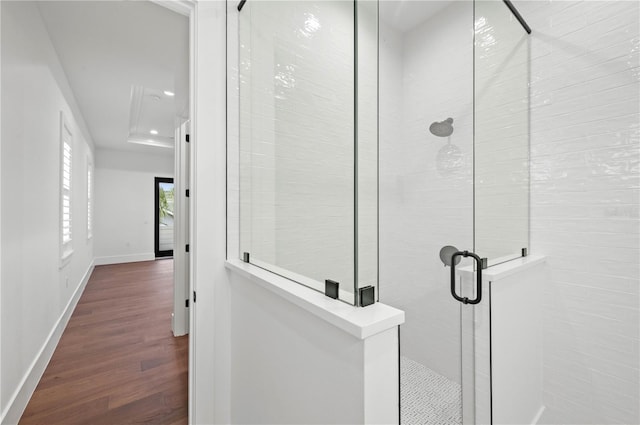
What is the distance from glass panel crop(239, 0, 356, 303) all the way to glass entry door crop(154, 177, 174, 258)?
6.90 metres

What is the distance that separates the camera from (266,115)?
1.32 m

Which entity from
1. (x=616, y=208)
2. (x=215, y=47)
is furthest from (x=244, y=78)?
(x=616, y=208)

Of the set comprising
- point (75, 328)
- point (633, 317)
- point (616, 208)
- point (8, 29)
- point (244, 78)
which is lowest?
point (75, 328)

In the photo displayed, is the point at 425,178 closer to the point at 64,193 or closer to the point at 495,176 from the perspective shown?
the point at 495,176

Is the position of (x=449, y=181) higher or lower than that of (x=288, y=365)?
higher

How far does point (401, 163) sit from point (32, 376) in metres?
3.05

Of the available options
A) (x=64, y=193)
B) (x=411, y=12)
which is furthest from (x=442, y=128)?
(x=64, y=193)

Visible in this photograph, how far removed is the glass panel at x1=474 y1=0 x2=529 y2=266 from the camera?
1.48m

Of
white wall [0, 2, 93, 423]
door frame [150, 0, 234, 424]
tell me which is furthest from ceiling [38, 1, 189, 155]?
door frame [150, 0, 234, 424]

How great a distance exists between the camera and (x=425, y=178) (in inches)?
72.8

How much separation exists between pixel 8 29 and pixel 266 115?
5.45ft

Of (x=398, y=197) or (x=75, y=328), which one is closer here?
(x=398, y=197)

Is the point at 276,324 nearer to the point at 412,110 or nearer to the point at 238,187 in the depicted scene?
the point at 238,187

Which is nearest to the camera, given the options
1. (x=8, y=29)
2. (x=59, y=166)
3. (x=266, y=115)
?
(x=266, y=115)
